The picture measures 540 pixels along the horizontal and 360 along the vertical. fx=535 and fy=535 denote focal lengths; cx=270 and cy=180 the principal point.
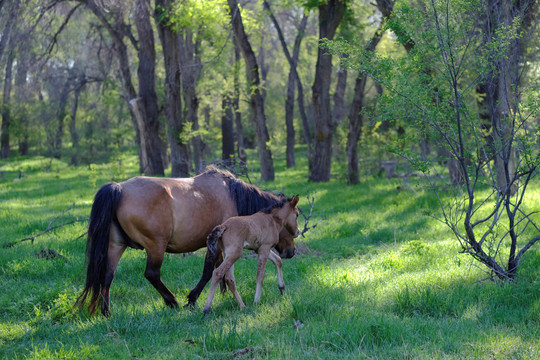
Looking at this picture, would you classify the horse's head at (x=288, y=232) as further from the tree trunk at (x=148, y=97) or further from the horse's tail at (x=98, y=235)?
the tree trunk at (x=148, y=97)

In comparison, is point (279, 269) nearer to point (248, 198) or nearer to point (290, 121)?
point (248, 198)

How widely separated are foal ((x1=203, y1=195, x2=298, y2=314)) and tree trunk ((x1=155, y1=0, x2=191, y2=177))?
1084cm

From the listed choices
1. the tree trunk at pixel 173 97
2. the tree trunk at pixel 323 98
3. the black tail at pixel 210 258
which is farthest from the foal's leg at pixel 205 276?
the tree trunk at pixel 323 98

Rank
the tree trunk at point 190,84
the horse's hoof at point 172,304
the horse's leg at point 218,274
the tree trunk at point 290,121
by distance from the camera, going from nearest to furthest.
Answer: the horse's leg at point 218,274 < the horse's hoof at point 172,304 < the tree trunk at point 190,84 < the tree trunk at point 290,121

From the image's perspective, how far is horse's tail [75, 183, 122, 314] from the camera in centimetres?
597

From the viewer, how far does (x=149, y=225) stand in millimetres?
6082

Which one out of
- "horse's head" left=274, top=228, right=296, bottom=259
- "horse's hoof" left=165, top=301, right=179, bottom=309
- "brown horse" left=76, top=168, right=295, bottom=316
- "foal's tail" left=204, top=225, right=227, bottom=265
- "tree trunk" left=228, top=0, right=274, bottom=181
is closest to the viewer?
"foal's tail" left=204, top=225, right=227, bottom=265

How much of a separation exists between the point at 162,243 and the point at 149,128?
15.1m

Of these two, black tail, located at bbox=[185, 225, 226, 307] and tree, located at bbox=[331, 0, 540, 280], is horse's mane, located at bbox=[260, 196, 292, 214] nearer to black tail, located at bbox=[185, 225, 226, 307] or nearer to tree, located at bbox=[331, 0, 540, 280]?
black tail, located at bbox=[185, 225, 226, 307]

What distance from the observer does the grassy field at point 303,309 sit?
14.9 ft

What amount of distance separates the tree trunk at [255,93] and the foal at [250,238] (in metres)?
11.6

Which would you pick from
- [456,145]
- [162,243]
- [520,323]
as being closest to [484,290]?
[520,323]

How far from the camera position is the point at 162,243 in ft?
20.3

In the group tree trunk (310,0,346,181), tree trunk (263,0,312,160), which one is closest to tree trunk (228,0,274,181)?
tree trunk (310,0,346,181)
